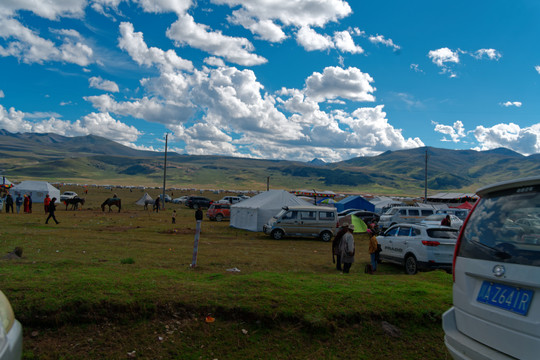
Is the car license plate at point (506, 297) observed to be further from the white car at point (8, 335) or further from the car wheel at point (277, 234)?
the car wheel at point (277, 234)

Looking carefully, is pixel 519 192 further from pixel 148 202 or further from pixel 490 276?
pixel 148 202

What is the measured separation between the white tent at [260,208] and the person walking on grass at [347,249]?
1487cm

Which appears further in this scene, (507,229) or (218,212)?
(218,212)

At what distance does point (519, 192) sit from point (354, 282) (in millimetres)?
4900

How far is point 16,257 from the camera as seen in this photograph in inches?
389

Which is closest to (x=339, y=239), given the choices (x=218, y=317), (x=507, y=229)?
Answer: (x=218, y=317)

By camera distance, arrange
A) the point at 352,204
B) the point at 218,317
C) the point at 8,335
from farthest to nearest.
Result: 1. the point at 352,204
2. the point at 218,317
3. the point at 8,335

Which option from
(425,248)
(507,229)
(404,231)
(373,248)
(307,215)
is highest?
(507,229)

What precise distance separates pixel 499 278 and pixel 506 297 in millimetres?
156

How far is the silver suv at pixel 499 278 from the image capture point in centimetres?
288

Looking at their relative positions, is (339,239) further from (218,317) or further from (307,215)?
(307,215)

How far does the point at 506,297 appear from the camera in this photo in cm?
308

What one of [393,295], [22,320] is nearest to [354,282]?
[393,295]

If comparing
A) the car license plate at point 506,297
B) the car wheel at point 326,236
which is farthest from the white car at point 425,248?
the car wheel at point 326,236
